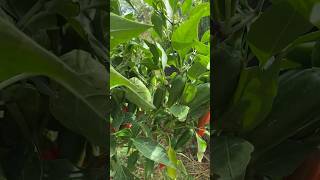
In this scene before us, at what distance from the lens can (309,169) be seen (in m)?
0.24

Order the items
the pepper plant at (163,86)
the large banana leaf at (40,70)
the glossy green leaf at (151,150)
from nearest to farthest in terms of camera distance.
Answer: the large banana leaf at (40,70)
the glossy green leaf at (151,150)
the pepper plant at (163,86)

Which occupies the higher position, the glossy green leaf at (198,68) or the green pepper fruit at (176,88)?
the glossy green leaf at (198,68)

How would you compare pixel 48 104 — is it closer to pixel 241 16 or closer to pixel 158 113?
pixel 241 16

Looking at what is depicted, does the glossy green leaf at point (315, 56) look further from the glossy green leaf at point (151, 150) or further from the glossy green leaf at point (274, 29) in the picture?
the glossy green leaf at point (151, 150)

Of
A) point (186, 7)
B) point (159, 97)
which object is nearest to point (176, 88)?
point (159, 97)

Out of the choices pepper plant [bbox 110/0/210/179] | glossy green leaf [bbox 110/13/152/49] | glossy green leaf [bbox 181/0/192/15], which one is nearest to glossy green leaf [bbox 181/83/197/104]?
pepper plant [bbox 110/0/210/179]

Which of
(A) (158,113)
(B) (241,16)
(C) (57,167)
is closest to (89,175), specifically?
(C) (57,167)

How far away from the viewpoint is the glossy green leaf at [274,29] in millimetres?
219

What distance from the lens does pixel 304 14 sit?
216 millimetres

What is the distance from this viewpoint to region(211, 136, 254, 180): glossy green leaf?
22 cm

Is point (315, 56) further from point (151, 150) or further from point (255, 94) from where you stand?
point (151, 150)

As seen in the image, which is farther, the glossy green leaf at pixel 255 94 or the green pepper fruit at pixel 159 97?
the green pepper fruit at pixel 159 97

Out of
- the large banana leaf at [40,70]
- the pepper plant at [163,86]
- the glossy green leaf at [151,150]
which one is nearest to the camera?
the large banana leaf at [40,70]

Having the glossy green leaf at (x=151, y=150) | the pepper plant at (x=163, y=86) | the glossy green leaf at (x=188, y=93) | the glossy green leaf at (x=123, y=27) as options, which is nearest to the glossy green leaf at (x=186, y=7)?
Result: the pepper plant at (x=163, y=86)
